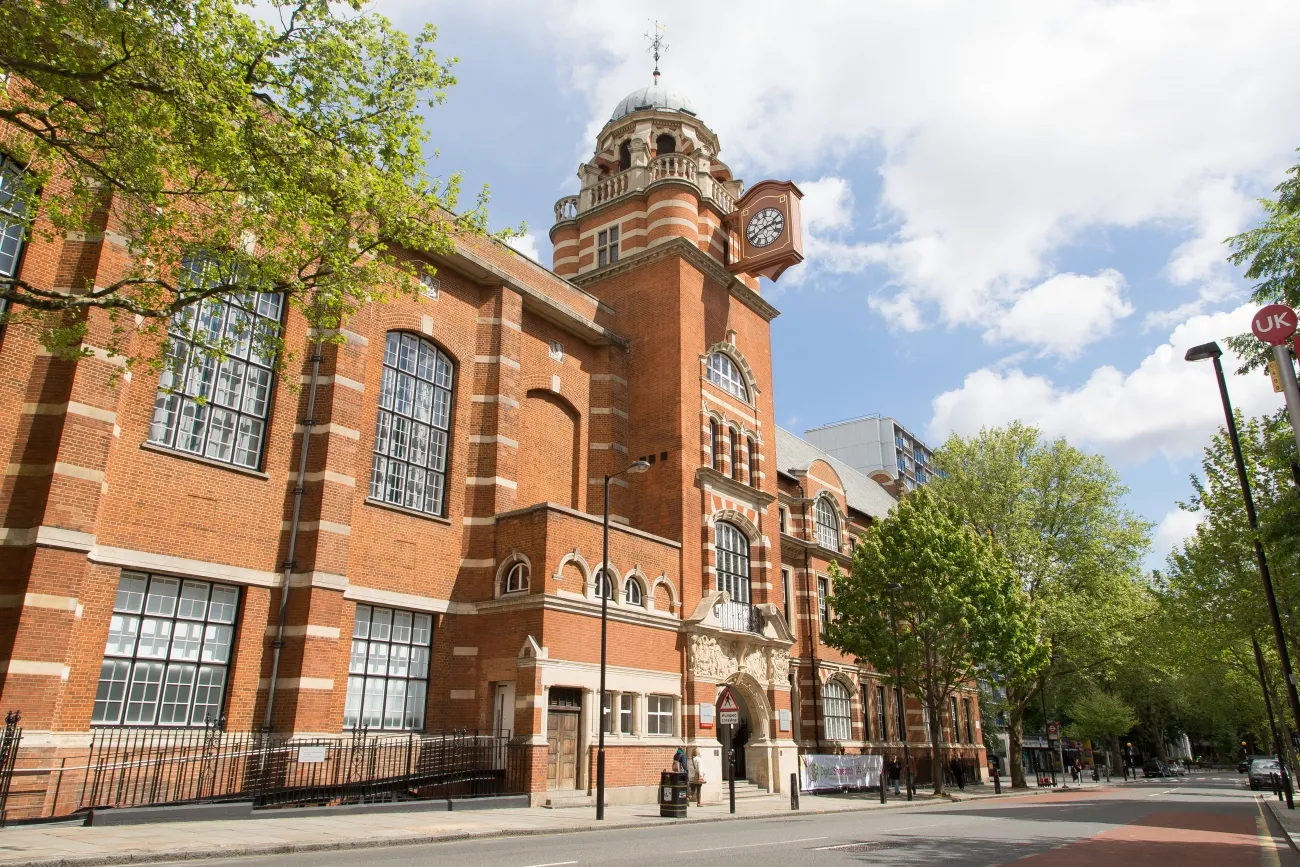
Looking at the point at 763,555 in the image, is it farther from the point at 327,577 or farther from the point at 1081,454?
the point at 1081,454

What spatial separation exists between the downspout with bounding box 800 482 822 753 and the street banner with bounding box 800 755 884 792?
5.60ft

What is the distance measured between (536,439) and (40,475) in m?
13.3

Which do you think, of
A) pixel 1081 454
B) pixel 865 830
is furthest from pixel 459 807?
pixel 1081 454

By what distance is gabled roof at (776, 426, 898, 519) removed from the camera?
134ft

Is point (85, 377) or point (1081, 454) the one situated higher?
point (1081, 454)

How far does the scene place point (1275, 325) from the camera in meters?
9.04

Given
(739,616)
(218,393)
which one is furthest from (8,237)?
(739,616)

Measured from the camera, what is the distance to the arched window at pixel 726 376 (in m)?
30.0

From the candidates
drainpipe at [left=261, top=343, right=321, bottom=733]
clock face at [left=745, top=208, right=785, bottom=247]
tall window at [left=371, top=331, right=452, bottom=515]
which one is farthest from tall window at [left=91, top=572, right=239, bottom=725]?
clock face at [left=745, top=208, right=785, bottom=247]

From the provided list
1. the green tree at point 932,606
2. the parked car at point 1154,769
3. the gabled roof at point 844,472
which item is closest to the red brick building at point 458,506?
the green tree at point 932,606

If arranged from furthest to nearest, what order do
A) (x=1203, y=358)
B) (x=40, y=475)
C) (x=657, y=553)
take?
(x=657, y=553)
(x=1203, y=358)
(x=40, y=475)

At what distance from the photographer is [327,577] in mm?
18234

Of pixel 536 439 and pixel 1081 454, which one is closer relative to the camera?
pixel 536 439

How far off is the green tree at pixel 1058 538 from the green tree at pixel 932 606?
16.7 ft
